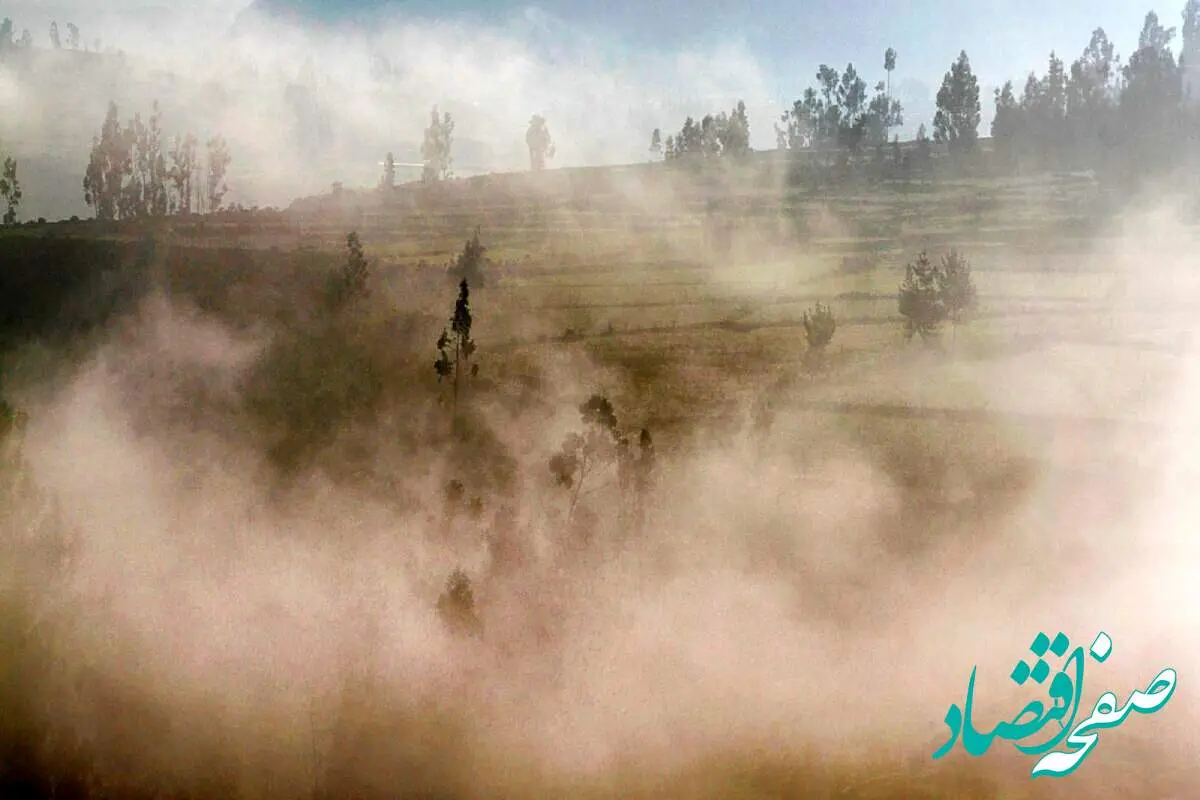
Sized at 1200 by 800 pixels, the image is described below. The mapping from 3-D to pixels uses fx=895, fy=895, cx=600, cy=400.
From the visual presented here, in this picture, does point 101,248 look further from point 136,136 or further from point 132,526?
point 136,136

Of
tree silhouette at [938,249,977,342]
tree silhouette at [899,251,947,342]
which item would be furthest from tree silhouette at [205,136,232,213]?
tree silhouette at [938,249,977,342]

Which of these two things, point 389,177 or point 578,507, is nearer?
point 578,507

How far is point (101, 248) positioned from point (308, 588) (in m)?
20.5

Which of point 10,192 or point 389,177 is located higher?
point 389,177

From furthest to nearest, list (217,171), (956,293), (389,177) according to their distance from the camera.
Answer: (217,171), (389,177), (956,293)

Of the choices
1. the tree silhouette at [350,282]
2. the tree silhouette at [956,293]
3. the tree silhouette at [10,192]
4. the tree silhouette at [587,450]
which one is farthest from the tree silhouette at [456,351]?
the tree silhouette at [10,192]

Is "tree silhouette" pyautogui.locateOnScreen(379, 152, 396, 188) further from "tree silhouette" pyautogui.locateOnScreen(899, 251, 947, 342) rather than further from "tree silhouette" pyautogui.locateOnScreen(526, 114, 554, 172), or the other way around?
"tree silhouette" pyautogui.locateOnScreen(899, 251, 947, 342)

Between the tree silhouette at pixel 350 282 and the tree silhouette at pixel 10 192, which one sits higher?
the tree silhouette at pixel 10 192

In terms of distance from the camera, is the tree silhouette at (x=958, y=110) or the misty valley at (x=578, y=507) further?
the tree silhouette at (x=958, y=110)

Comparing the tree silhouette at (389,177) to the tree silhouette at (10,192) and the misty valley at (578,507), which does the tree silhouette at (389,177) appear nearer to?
the misty valley at (578,507)

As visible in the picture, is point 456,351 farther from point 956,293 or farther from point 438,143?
point 438,143

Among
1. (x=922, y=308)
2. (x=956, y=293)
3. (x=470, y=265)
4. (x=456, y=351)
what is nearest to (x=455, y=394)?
(x=456, y=351)

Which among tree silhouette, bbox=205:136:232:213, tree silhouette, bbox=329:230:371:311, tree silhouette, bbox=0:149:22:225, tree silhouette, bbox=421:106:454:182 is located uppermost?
tree silhouette, bbox=421:106:454:182

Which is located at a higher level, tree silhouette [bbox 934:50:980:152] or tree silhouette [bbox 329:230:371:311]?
tree silhouette [bbox 934:50:980:152]
